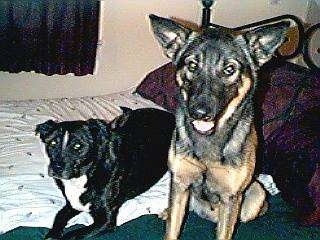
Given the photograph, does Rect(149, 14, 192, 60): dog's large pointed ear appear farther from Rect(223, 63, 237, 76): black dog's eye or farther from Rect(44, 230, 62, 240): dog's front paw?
Rect(44, 230, 62, 240): dog's front paw

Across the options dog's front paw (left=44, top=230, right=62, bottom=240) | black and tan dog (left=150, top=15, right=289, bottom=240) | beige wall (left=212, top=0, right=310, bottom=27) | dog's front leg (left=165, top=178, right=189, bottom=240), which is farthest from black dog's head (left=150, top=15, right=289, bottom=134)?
beige wall (left=212, top=0, right=310, bottom=27)

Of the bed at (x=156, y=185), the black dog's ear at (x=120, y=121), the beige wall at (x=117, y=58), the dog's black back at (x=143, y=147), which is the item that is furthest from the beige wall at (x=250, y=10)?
the black dog's ear at (x=120, y=121)

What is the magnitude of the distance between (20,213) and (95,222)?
27 cm

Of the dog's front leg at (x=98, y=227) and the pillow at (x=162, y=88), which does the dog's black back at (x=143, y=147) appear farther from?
the pillow at (x=162, y=88)

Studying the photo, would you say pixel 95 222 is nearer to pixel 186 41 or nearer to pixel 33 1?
pixel 186 41

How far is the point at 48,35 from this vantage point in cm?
311

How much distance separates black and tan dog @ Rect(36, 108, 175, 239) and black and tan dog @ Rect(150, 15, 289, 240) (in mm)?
226

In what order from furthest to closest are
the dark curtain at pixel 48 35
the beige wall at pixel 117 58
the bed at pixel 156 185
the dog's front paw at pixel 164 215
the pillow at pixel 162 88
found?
the beige wall at pixel 117 58 → the dark curtain at pixel 48 35 → the pillow at pixel 162 88 → the dog's front paw at pixel 164 215 → the bed at pixel 156 185

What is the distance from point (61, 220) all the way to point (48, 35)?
65.5 inches

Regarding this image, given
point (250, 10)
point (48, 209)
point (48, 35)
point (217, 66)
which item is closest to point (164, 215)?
point (48, 209)

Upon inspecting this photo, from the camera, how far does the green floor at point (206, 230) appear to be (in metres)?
1.75

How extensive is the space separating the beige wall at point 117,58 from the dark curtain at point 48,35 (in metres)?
0.17

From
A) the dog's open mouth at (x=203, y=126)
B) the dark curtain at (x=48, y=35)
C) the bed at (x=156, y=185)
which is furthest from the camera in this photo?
the dark curtain at (x=48, y=35)

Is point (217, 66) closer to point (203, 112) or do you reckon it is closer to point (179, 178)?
point (203, 112)
